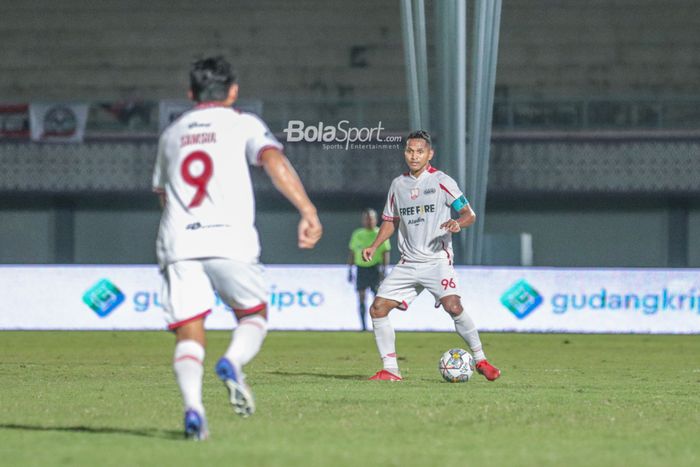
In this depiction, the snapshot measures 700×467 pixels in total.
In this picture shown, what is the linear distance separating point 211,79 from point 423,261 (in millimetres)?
4802

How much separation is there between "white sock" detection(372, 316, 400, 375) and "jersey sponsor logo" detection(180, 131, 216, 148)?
4.84 m

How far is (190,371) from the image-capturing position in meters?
5.90

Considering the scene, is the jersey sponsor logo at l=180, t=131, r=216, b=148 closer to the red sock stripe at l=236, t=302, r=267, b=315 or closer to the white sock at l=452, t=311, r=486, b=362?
the red sock stripe at l=236, t=302, r=267, b=315

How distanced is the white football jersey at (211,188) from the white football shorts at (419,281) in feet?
15.1

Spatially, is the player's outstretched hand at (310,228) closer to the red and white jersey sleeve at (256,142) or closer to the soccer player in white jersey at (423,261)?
the red and white jersey sleeve at (256,142)

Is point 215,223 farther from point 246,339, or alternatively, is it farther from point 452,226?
point 452,226

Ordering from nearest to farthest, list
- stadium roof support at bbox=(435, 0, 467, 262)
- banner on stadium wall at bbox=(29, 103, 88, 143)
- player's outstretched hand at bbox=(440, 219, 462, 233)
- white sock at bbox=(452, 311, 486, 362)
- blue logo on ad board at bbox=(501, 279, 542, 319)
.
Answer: player's outstretched hand at bbox=(440, 219, 462, 233)
white sock at bbox=(452, 311, 486, 362)
blue logo on ad board at bbox=(501, 279, 542, 319)
stadium roof support at bbox=(435, 0, 467, 262)
banner on stadium wall at bbox=(29, 103, 88, 143)

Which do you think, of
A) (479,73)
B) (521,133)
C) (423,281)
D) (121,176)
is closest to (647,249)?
(521,133)

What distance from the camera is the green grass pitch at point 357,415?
552 centimetres

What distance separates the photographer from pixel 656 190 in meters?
27.9

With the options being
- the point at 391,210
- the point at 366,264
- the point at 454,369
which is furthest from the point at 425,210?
the point at 366,264

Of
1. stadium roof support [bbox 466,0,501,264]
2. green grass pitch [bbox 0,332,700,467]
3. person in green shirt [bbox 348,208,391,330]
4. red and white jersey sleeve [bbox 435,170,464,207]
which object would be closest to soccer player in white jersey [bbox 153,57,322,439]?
green grass pitch [bbox 0,332,700,467]

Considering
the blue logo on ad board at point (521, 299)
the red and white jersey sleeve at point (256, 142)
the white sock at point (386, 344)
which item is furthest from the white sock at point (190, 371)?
the blue logo on ad board at point (521, 299)

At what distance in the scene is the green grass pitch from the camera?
217 inches
